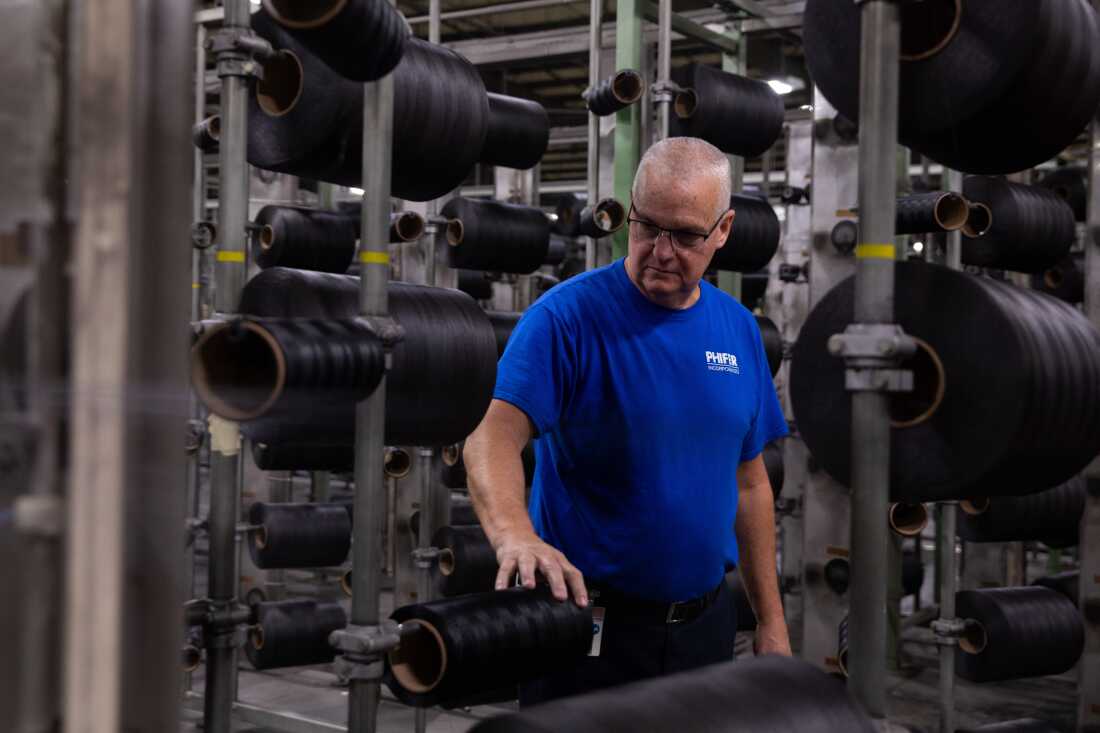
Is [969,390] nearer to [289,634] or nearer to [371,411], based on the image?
[371,411]

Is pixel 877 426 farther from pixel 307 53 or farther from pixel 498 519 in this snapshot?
pixel 307 53

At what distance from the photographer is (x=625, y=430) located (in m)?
2.36

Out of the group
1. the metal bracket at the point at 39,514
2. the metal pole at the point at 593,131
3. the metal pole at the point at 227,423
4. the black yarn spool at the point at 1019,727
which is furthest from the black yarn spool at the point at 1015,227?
the metal bracket at the point at 39,514

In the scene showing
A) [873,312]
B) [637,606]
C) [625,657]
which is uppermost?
[873,312]

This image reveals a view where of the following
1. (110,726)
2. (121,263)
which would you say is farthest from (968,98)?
(110,726)

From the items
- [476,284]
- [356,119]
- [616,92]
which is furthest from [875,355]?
[476,284]

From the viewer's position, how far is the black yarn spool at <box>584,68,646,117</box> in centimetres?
445

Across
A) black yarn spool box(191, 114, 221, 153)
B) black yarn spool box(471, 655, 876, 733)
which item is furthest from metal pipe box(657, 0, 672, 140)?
black yarn spool box(471, 655, 876, 733)

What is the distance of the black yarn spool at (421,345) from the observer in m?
2.63

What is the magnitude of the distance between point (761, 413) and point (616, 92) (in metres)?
2.14

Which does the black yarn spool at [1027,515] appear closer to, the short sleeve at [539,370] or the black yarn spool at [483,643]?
the short sleeve at [539,370]

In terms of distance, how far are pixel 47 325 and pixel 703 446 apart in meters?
1.77

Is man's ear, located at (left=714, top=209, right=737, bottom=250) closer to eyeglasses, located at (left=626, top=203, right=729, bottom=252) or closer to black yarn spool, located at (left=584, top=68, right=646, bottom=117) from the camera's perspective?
eyeglasses, located at (left=626, top=203, right=729, bottom=252)

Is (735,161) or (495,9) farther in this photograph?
(495,9)
